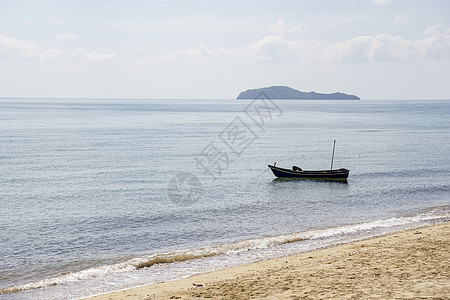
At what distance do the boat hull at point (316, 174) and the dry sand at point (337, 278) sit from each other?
2283 cm

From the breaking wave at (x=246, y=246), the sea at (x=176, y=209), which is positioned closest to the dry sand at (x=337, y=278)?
the sea at (x=176, y=209)

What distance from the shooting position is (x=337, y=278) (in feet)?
46.7

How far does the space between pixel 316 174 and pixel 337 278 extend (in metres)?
29.9

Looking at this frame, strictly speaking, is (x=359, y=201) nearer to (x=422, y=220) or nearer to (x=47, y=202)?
(x=422, y=220)

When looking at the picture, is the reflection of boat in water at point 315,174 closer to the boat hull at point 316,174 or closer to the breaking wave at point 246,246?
the boat hull at point 316,174

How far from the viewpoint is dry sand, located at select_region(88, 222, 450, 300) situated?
12.7 metres

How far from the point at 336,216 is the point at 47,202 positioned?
2070 centimetres

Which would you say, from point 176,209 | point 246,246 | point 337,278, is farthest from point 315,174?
point 337,278

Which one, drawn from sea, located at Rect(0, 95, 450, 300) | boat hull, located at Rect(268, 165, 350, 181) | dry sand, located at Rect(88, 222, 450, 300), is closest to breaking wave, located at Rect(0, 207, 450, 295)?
sea, located at Rect(0, 95, 450, 300)

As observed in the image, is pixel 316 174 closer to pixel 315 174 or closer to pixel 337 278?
pixel 315 174

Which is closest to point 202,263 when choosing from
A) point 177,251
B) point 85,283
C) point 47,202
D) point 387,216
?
point 177,251

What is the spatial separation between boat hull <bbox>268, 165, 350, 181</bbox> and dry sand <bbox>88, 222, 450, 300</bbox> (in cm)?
2283

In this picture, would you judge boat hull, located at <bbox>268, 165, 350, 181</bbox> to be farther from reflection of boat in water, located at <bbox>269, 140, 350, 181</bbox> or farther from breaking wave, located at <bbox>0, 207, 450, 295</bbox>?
breaking wave, located at <bbox>0, 207, 450, 295</bbox>

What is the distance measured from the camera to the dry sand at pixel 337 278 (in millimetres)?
12719
